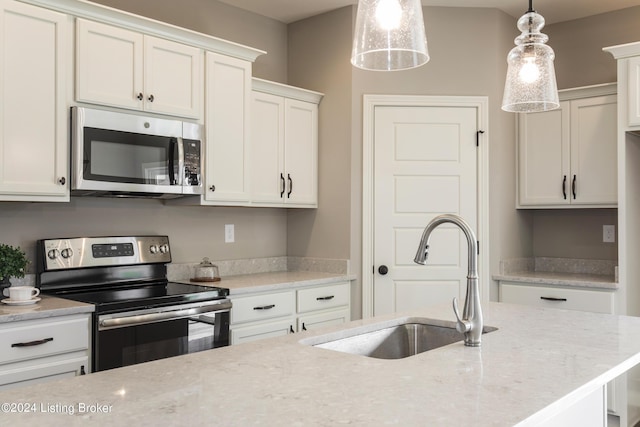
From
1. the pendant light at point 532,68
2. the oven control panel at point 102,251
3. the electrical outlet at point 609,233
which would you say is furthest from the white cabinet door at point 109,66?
the electrical outlet at point 609,233

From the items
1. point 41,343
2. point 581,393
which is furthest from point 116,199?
point 581,393

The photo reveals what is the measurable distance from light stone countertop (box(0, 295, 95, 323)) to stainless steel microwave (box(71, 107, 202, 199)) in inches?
22.5

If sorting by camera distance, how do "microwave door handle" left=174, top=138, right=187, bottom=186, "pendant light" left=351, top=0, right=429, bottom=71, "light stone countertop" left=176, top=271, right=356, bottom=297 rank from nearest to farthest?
1. "pendant light" left=351, top=0, right=429, bottom=71
2. "microwave door handle" left=174, top=138, right=187, bottom=186
3. "light stone countertop" left=176, top=271, right=356, bottom=297

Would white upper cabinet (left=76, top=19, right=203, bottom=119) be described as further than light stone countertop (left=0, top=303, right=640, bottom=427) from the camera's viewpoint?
Yes

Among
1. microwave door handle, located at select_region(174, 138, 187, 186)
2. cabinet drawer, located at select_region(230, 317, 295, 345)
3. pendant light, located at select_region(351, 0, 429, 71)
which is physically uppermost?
pendant light, located at select_region(351, 0, 429, 71)

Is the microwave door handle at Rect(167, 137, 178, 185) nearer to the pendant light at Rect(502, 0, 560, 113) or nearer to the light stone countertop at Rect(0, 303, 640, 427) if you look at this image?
the light stone countertop at Rect(0, 303, 640, 427)

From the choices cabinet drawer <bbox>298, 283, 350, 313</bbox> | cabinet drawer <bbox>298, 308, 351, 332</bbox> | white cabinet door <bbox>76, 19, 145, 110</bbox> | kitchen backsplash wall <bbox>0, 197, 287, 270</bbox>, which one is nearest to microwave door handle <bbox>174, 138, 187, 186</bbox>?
white cabinet door <bbox>76, 19, 145, 110</bbox>

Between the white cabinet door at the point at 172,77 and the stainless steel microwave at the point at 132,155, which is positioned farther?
the white cabinet door at the point at 172,77

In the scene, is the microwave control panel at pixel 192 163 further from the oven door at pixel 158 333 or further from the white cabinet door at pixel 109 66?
the oven door at pixel 158 333

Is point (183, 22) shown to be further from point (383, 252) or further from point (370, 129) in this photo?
point (383, 252)

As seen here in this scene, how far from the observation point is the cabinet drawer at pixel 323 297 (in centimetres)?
368

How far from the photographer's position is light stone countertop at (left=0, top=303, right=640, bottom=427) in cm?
113

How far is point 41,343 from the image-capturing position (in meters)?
2.38

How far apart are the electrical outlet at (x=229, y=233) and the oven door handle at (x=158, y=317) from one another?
0.91 m
